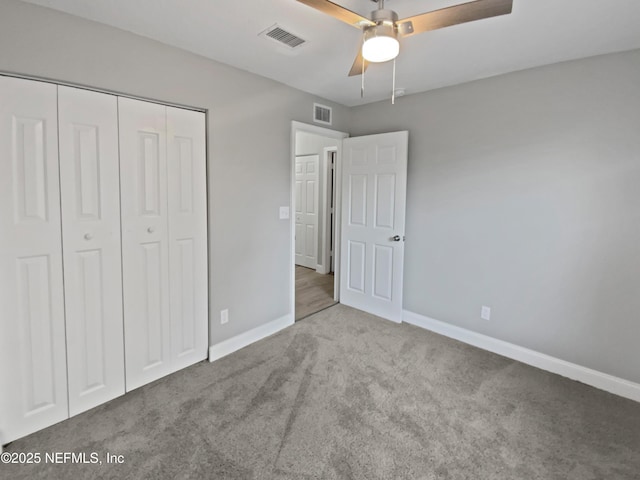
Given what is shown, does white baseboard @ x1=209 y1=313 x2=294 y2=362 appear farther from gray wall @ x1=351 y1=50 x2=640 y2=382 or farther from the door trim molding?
the door trim molding

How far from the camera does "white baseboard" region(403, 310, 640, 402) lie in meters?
2.34

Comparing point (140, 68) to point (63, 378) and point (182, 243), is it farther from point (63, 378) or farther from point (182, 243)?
point (63, 378)

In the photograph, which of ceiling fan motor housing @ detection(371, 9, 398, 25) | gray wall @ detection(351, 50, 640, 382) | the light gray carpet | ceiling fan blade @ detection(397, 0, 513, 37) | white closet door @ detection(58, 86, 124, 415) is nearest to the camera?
ceiling fan blade @ detection(397, 0, 513, 37)

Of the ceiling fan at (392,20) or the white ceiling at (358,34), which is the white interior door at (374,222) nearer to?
the white ceiling at (358,34)

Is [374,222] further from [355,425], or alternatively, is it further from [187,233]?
[355,425]

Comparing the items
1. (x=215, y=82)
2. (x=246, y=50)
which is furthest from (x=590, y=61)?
(x=215, y=82)

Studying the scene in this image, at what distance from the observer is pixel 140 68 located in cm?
213

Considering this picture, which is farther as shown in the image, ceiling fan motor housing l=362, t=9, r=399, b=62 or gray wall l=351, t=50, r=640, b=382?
gray wall l=351, t=50, r=640, b=382

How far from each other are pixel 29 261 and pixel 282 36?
2042 millimetres

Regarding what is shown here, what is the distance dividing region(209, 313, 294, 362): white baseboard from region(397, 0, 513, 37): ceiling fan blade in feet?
8.53

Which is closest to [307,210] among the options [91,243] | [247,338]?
[247,338]

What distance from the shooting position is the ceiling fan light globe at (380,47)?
1.48 m

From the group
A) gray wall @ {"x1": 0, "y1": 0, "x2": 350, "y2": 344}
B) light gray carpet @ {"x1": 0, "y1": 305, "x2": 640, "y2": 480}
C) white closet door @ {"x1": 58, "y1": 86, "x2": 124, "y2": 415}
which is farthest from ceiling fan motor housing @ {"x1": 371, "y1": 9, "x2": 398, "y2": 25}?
light gray carpet @ {"x1": 0, "y1": 305, "x2": 640, "y2": 480}

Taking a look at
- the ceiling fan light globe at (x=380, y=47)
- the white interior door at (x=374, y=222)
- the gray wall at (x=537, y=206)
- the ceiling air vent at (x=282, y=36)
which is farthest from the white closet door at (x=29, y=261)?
the gray wall at (x=537, y=206)
